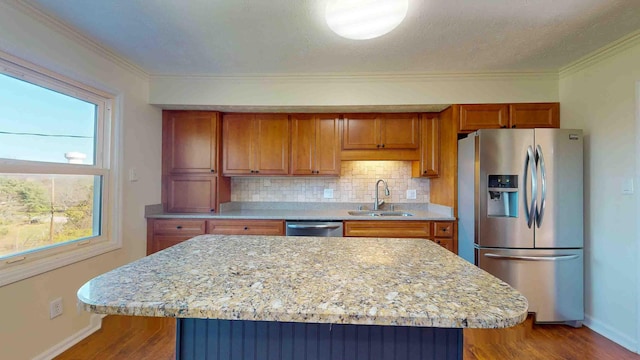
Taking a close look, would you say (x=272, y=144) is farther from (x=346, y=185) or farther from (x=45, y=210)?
(x=45, y=210)

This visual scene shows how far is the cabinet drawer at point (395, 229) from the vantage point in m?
2.70

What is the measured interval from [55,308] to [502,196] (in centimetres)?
351

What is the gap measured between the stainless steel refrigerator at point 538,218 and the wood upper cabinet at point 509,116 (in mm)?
352

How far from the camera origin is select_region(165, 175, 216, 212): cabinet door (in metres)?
3.01

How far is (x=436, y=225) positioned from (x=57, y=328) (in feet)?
10.2

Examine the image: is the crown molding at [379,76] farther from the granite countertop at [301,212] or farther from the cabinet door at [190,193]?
the granite countertop at [301,212]

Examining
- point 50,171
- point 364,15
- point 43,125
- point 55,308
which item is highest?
point 364,15

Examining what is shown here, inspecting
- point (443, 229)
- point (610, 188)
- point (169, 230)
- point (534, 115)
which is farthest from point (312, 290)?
point (534, 115)

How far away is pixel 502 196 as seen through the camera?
2410 mm

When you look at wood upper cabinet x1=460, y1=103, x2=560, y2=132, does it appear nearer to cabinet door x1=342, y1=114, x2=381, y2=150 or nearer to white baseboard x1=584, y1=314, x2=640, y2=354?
cabinet door x1=342, y1=114, x2=381, y2=150

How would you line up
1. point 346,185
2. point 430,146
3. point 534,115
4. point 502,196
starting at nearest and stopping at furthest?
point 502,196
point 534,115
point 430,146
point 346,185

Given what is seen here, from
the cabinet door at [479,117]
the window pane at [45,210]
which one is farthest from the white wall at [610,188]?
the window pane at [45,210]

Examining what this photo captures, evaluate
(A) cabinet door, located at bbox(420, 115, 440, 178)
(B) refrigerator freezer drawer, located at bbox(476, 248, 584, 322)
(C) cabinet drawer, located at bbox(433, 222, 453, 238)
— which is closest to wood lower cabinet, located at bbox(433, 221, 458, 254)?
(C) cabinet drawer, located at bbox(433, 222, 453, 238)

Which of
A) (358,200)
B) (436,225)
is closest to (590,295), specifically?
(436,225)
